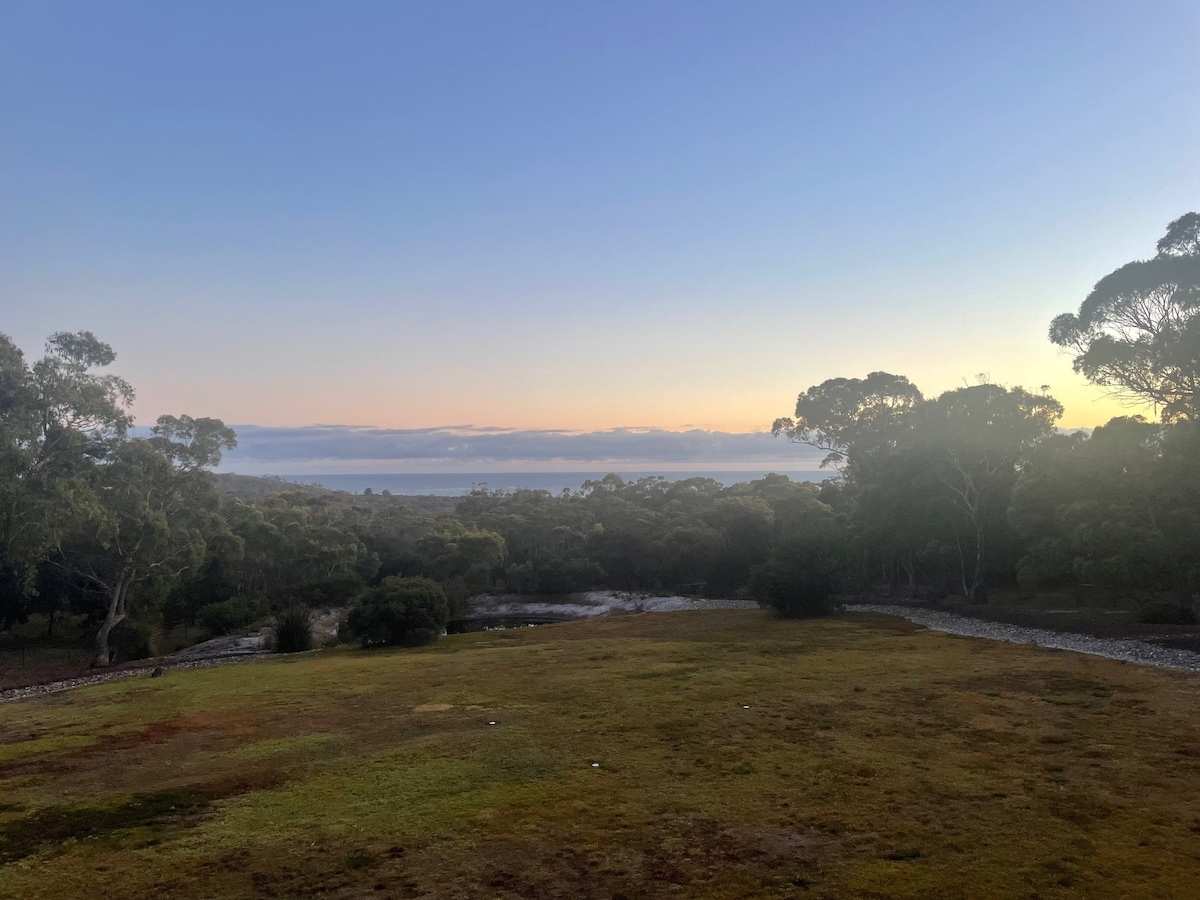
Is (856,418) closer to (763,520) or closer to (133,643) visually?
(763,520)

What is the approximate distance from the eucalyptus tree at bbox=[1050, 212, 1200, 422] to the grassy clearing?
10993mm

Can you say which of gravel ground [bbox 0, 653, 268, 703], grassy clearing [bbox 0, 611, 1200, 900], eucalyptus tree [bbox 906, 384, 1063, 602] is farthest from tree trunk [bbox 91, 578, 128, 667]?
eucalyptus tree [bbox 906, 384, 1063, 602]

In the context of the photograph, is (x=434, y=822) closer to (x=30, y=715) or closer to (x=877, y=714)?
(x=877, y=714)

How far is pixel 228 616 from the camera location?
1622 inches

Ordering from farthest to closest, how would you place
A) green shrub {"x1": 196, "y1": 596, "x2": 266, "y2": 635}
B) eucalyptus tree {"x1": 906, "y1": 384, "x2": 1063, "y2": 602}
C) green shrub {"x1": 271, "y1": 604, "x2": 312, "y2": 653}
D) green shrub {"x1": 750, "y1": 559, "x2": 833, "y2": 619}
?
1. green shrub {"x1": 196, "y1": 596, "x2": 266, "y2": 635}
2. eucalyptus tree {"x1": 906, "y1": 384, "x2": 1063, "y2": 602}
3. green shrub {"x1": 750, "y1": 559, "x2": 833, "y2": 619}
4. green shrub {"x1": 271, "y1": 604, "x2": 312, "y2": 653}

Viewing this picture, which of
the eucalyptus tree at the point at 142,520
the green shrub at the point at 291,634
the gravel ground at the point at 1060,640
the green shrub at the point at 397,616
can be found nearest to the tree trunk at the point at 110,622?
the eucalyptus tree at the point at 142,520

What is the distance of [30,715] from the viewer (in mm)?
18656

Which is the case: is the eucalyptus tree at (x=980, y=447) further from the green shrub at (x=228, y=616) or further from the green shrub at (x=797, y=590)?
the green shrub at (x=228, y=616)

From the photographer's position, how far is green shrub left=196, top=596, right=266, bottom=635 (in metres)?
41.2

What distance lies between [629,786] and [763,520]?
45760 millimetres

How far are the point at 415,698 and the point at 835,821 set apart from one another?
12.8 m

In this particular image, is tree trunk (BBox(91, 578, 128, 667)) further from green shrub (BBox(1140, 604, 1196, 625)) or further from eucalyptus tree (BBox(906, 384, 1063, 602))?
green shrub (BBox(1140, 604, 1196, 625))

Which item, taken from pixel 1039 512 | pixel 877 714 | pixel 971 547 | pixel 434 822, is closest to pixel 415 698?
pixel 434 822

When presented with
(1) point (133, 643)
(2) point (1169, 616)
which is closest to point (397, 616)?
(1) point (133, 643)
